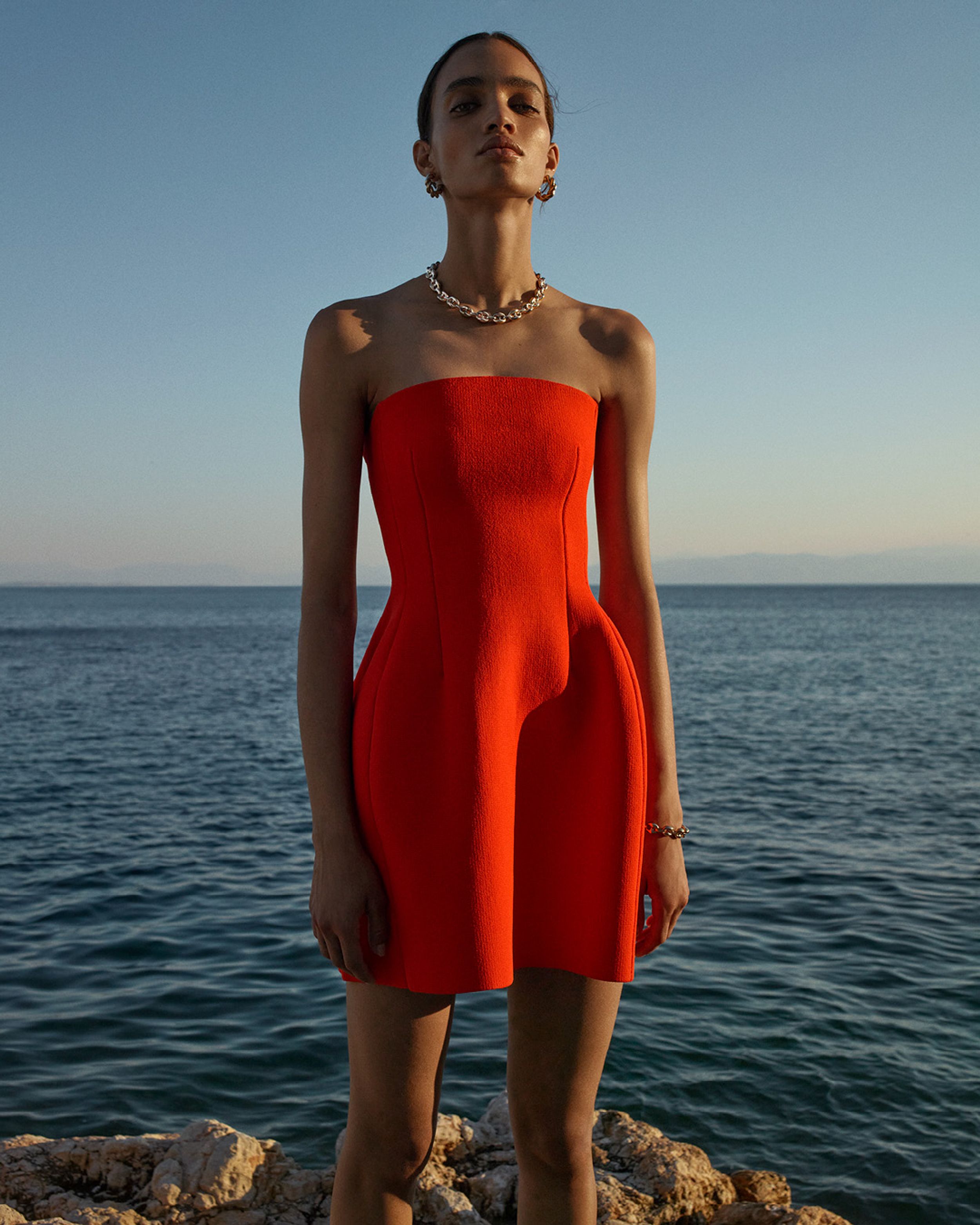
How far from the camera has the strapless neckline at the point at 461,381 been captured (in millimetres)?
2129

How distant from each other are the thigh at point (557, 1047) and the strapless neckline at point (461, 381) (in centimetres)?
122

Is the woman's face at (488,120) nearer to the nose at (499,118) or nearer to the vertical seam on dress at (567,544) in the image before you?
the nose at (499,118)

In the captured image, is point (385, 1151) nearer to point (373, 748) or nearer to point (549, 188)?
point (373, 748)

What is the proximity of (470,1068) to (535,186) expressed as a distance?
18.8 ft

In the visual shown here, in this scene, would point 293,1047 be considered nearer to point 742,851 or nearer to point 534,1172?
point 534,1172

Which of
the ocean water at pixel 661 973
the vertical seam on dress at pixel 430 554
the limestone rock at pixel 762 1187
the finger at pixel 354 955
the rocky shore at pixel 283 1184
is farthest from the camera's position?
the ocean water at pixel 661 973

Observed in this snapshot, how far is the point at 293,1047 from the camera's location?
691 centimetres

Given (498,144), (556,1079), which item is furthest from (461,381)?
(556,1079)

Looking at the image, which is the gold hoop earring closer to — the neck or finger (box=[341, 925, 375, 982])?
the neck

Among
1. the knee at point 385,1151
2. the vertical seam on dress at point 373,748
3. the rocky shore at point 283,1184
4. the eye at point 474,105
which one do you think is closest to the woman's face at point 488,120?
the eye at point 474,105

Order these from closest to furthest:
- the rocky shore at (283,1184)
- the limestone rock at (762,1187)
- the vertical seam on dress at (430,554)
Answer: the vertical seam on dress at (430,554) → the rocky shore at (283,1184) → the limestone rock at (762,1187)

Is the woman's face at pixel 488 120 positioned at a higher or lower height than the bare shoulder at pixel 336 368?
higher

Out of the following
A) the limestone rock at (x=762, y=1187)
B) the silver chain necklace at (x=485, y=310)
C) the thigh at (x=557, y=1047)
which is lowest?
the limestone rock at (x=762, y=1187)

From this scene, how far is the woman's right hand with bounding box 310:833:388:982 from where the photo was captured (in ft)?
6.53
